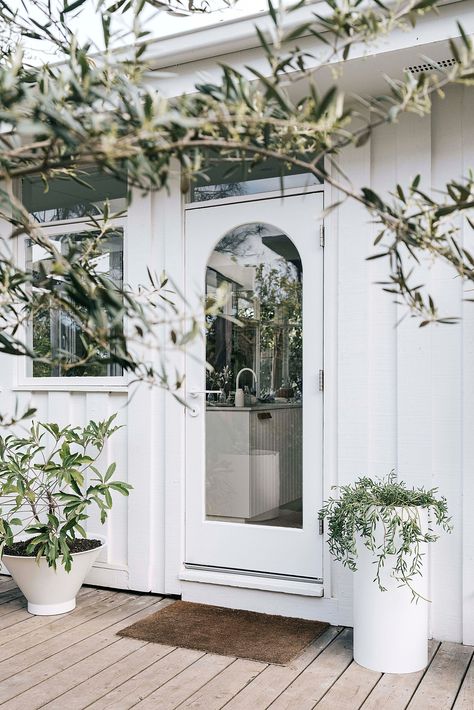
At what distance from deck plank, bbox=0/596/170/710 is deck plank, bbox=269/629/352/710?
78 centimetres

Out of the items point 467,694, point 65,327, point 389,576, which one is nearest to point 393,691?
point 467,694

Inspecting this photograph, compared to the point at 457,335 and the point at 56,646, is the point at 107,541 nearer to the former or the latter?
the point at 56,646

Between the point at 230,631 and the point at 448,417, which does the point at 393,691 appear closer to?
the point at 230,631

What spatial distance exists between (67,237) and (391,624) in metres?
2.74

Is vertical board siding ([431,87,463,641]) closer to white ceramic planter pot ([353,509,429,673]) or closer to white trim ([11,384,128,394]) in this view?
white ceramic planter pot ([353,509,429,673])

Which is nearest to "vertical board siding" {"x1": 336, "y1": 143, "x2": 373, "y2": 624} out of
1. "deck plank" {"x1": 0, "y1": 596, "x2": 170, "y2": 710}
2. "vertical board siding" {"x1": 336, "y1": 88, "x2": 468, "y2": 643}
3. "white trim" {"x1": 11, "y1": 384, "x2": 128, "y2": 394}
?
"vertical board siding" {"x1": 336, "y1": 88, "x2": 468, "y2": 643}

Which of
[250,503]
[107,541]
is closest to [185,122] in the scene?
[250,503]

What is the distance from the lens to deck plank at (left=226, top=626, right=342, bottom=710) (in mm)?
2643

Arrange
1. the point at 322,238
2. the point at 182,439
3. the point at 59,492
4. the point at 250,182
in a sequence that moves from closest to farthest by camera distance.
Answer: the point at 322,238
the point at 59,492
the point at 250,182
the point at 182,439

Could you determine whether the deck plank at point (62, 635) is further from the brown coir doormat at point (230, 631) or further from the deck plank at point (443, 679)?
the deck plank at point (443, 679)

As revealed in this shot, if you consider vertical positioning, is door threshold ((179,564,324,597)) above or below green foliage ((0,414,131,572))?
below

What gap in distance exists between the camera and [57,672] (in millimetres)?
2938

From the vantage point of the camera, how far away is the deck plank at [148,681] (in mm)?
2652

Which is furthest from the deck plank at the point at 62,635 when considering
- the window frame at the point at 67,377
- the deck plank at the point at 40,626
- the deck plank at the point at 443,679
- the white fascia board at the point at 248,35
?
the white fascia board at the point at 248,35
